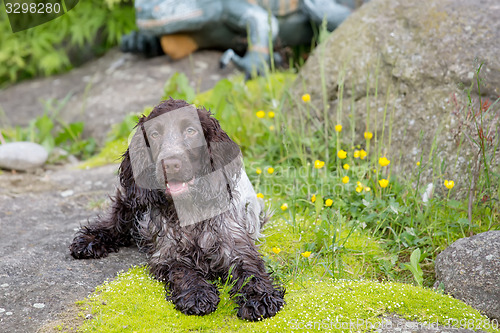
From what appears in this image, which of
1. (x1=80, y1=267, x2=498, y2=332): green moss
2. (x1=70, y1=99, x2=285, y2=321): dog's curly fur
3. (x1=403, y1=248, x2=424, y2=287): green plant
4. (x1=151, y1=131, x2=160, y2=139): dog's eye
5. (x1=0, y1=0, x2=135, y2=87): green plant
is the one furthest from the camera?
(x1=0, y1=0, x2=135, y2=87): green plant

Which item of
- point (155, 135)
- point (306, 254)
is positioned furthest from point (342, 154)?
point (155, 135)

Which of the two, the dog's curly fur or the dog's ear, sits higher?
the dog's ear

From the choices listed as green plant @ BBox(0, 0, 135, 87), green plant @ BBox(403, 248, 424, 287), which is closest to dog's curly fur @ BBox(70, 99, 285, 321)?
green plant @ BBox(403, 248, 424, 287)

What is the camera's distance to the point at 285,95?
5414 mm

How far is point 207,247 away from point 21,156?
3218mm

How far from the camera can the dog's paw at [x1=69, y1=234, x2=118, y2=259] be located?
12.2ft

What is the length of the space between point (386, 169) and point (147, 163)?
2.17 meters

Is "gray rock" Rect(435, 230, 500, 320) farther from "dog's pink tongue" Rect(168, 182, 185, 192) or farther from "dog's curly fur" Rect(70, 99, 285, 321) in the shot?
"dog's pink tongue" Rect(168, 182, 185, 192)

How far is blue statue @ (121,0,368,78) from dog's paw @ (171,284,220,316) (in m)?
4.06

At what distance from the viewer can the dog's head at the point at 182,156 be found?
10.2 feet

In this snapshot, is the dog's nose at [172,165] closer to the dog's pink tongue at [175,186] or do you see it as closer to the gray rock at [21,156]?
the dog's pink tongue at [175,186]

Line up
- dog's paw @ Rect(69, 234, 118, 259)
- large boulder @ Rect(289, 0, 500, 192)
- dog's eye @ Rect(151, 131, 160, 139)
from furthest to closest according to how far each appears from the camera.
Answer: large boulder @ Rect(289, 0, 500, 192) → dog's paw @ Rect(69, 234, 118, 259) → dog's eye @ Rect(151, 131, 160, 139)

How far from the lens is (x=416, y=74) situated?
4.91 meters

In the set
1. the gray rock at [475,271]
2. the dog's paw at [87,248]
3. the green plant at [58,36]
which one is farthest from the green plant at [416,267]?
the green plant at [58,36]
